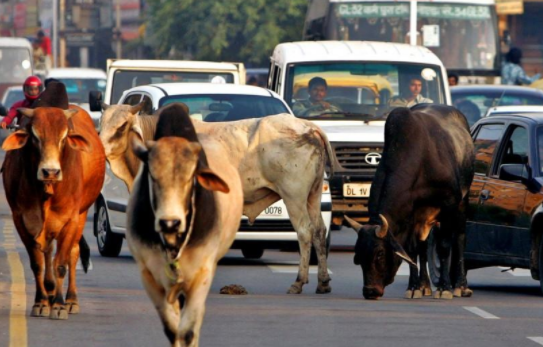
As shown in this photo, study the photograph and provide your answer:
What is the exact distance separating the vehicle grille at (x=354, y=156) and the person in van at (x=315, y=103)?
1.09 metres

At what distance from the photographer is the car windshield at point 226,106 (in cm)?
1828

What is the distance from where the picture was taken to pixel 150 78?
78.6 feet

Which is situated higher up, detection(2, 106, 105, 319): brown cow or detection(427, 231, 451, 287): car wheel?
detection(2, 106, 105, 319): brown cow

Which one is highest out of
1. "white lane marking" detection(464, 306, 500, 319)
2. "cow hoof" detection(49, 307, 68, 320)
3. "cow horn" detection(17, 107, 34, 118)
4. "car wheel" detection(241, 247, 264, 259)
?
"cow horn" detection(17, 107, 34, 118)

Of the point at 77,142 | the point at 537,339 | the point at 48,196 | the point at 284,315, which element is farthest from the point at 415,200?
the point at 48,196

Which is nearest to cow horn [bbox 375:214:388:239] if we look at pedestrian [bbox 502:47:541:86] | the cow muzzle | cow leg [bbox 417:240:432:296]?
the cow muzzle

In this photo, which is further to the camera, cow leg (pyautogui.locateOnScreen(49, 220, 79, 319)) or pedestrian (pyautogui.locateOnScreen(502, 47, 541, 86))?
pedestrian (pyautogui.locateOnScreen(502, 47, 541, 86))

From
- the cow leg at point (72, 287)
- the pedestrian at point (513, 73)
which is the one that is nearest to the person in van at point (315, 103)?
the cow leg at point (72, 287)

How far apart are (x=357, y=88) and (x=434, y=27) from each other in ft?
41.6

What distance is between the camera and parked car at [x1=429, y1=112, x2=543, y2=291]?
15.6 metres

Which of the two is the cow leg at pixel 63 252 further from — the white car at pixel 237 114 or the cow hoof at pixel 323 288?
the white car at pixel 237 114

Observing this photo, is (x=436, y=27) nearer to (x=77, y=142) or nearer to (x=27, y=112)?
(x=77, y=142)

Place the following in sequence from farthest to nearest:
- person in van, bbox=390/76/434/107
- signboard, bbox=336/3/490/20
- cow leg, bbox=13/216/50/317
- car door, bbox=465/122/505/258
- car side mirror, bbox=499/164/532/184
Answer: signboard, bbox=336/3/490/20
person in van, bbox=390/76/434/107
car door, bbox=465/122/505/258
car side mirror, bbox=499/164/532/184
cow leg, bbox=13/216/50/317

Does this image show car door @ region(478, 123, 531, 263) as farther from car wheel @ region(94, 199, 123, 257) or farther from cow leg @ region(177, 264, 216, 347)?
cow leg @ region(177, 264, 216, 347)
